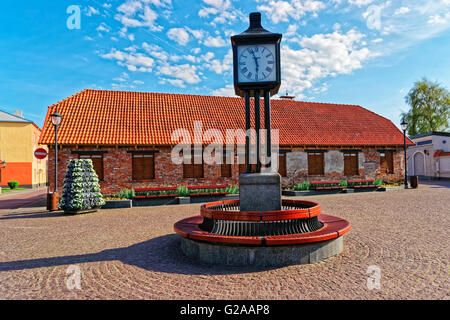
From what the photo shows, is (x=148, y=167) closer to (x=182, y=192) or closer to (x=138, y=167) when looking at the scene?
(x=138, y=167)

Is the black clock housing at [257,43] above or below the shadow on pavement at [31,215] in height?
above

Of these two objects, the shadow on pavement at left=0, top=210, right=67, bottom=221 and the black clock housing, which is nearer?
the black clock housing

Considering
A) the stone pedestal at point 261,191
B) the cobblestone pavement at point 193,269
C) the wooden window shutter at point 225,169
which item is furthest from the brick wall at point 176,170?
the stone pedestal at point 261,191

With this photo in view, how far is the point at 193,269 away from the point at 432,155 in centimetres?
3107

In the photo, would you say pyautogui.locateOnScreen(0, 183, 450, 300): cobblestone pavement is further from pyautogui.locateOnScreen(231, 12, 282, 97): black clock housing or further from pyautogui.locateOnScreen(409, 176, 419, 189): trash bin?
pyautogui.locateOnScreen(409, 176, 419, 189): trash bin

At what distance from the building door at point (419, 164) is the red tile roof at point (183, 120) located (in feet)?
32.5

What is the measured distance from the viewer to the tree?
112ft

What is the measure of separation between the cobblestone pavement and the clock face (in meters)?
3.91

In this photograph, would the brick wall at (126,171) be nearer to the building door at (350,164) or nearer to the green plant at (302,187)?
the green plant at (302,187)

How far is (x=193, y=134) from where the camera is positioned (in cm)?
1661

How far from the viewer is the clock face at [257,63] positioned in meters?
5.97

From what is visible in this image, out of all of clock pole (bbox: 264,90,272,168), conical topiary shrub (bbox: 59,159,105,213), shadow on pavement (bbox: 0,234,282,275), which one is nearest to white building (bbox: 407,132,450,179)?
clock pole (bbox: 264,90,272,168)
